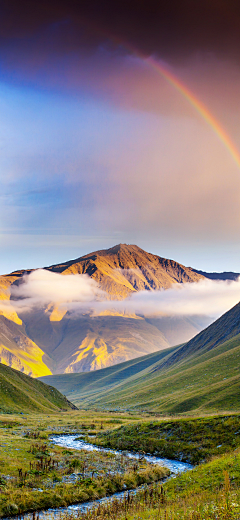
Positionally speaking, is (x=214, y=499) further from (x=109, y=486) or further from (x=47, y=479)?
(x=47, y=479)

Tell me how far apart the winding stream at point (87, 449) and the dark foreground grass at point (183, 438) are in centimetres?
184

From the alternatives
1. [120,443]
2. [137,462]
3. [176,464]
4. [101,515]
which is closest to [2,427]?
[120,443]

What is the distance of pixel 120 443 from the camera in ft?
143

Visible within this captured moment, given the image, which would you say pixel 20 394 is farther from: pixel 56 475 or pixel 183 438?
pixel 56 475

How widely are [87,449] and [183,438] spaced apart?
40.2 ft

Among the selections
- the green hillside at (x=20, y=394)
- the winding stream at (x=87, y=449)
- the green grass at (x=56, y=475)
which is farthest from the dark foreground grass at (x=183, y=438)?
the green hillside at (x=20, y=394)

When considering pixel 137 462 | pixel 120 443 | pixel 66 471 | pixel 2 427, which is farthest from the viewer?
pixel 2 427

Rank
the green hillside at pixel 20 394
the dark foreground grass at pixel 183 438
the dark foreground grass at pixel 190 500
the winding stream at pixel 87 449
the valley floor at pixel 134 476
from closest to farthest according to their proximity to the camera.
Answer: the dark foreground grass at pixel 190 500
the valley floor at pixel 134 476
the winding stream at pixel 87 449
the dark foreground grass at pixel 183 438
the green hillside at pixel 20 394

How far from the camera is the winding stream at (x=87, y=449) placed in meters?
21.5

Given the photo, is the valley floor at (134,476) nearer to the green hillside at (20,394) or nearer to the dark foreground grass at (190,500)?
the dark foreground grass at (190,500)

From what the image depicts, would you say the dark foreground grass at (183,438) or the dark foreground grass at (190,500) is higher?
the dark foreground grass at (190,500)

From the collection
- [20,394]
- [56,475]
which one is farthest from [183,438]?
[20,394]

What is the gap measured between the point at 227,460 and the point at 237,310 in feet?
575

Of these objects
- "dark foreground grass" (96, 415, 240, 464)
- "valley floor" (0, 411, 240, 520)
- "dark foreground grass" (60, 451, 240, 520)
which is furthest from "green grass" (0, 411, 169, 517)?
"dark foreground grass" (96, 415, 240, 464)
